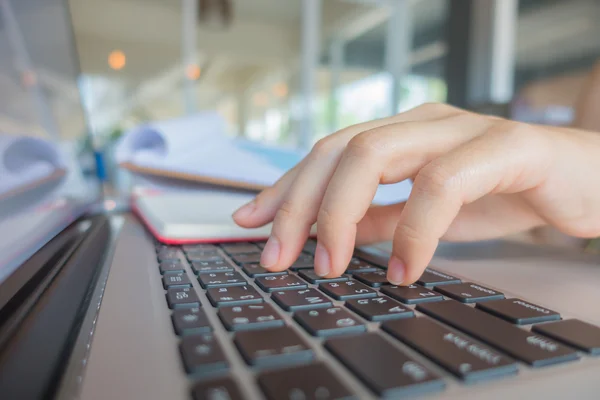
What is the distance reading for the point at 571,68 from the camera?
1840 millimetres

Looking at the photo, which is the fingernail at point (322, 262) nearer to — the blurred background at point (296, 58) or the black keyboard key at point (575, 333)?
the black keyboard key at point (575, 333)

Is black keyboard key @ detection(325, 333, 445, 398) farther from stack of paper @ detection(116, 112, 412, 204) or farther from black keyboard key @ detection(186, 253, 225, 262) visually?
stack of paper @ detection(116, 112, 412, 204)

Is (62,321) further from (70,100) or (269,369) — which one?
(70,100)

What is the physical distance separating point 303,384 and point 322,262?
0.16 meters

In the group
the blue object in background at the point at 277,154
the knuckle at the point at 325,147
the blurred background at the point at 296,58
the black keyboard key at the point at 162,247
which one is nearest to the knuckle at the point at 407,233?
the knuckle at the point at 325,147

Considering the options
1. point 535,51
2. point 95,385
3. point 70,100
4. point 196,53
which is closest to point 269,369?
point 95,385

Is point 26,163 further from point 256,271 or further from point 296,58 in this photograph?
point 296,58

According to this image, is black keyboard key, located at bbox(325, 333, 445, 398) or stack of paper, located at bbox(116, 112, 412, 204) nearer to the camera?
black keyboard key, located at bbox(325, 333, 445, 398)

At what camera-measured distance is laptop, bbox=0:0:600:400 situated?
14 centimetres

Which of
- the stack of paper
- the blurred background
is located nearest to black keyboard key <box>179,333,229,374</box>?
the stack of paper

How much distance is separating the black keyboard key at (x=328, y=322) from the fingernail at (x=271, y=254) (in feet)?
0.34

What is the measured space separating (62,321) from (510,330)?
0.65ft

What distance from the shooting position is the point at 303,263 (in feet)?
1.12

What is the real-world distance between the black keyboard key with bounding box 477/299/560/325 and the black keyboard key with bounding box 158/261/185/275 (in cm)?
20
